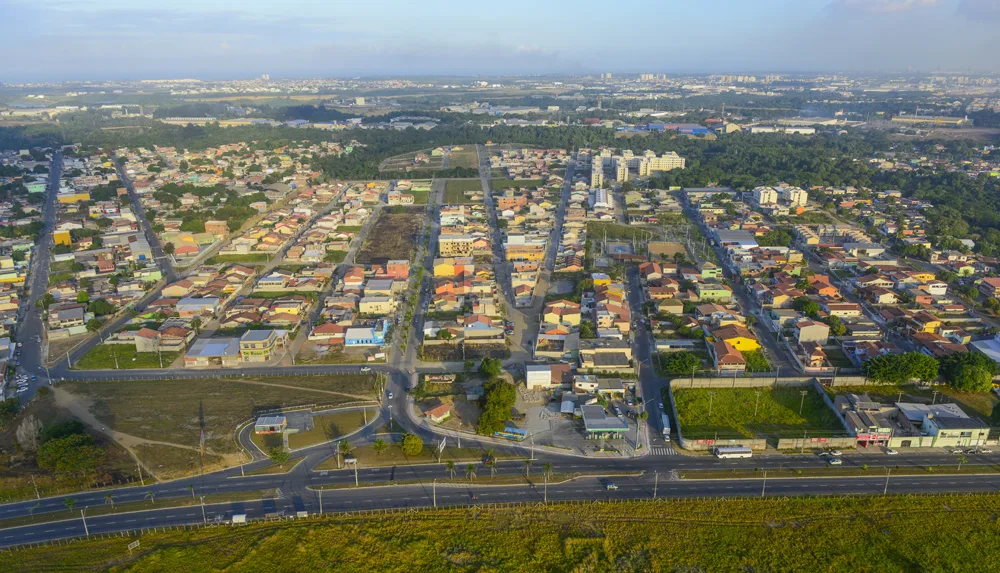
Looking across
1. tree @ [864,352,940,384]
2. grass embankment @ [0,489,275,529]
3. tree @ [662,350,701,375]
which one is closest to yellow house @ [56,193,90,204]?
grass embankment @ [0,489,275,529]

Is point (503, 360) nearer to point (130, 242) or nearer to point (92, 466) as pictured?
point (92, 466)

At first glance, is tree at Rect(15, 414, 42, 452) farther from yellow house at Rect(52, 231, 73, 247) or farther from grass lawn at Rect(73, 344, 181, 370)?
yellow house at Rect(52, 231, 73, 247)

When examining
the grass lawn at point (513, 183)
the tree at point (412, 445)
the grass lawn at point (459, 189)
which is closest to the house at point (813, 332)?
the tree at point (412, 445)

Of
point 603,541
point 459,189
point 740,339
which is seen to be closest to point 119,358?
point 603,541

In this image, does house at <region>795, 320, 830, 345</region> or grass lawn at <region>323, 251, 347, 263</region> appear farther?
grass lawn at <region>323, 251, 347, 263</region>

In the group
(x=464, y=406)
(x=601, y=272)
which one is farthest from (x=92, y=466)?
(x=601, y=272)
